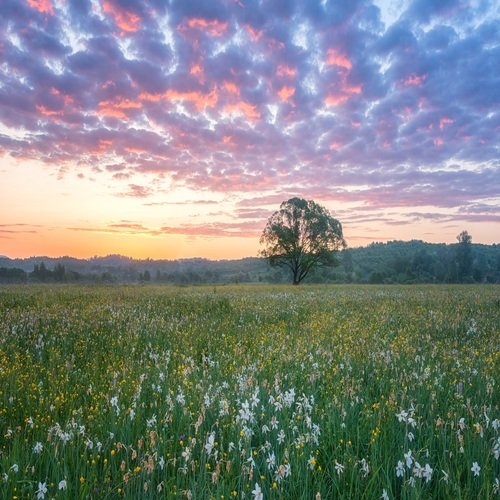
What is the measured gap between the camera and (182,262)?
7436 inches

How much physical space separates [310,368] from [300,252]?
192ft

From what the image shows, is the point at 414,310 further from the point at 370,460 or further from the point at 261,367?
the point at 370,460

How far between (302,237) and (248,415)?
201 ft

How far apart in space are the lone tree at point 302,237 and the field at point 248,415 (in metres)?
54.0

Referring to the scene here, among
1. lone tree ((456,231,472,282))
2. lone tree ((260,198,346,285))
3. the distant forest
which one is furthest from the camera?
lone tree ((456,231,472,282))

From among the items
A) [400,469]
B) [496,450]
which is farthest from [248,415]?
[496,450]

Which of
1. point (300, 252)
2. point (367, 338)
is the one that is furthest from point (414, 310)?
point (300, 252)

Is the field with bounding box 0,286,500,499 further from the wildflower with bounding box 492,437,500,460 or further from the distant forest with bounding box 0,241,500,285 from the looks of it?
the distant forest with bounding box 0,241,500,285

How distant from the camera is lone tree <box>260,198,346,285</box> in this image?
63250 mm

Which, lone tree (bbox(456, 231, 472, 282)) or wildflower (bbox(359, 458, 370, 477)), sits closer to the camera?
wildflower (bbox(359, 458, 370, 477))

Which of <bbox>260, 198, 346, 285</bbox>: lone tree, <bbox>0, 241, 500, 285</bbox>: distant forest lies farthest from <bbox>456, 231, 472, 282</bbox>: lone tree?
<bbox>260, 198, 346, 285</bbox>: lone tree

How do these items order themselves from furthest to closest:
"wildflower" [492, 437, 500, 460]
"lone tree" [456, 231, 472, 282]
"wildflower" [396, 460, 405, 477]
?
"lone tree" [456, 231, 472, 282] → "wildflower" [492, 437, 500, 460] → "wildflower" [396, 460, 405, 477]

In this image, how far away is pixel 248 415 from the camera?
354 centimetres

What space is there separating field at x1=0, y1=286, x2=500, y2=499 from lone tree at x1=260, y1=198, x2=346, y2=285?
54.0m
